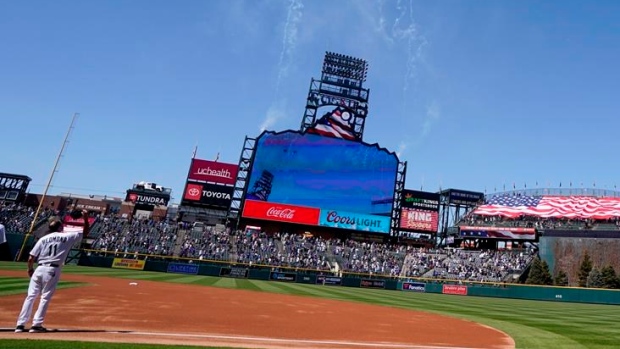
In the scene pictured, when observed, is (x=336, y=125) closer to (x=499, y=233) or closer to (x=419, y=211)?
(x=419, y=211)

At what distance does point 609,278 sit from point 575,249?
7.02 metres

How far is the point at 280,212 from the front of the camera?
52438mm

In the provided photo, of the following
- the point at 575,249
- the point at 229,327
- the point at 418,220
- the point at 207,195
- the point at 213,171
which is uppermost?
the point at 213,171

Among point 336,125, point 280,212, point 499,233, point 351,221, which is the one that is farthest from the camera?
point 336,125

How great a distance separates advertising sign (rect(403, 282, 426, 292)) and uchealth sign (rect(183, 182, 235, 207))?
94.3 ft

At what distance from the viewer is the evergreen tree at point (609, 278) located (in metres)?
38.0

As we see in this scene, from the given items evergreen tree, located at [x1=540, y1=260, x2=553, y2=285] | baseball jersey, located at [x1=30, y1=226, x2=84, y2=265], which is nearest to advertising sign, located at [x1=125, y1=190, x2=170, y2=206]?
evergreen tree, located at [x1=540, y1=260, x2=553, y2=285]

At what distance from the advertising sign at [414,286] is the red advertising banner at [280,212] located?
54.3 feet

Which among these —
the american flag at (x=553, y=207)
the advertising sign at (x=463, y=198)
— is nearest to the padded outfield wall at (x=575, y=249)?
the american flag at (x=553, y=207)

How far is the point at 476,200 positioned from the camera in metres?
65.0

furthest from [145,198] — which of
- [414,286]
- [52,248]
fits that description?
[52,248]

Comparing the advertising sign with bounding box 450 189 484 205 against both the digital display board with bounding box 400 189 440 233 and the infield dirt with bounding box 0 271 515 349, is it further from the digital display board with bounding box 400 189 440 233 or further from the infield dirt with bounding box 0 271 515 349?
the infield dirt with bounding box 0 271 515 349

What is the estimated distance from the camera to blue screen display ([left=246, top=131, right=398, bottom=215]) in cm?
5256

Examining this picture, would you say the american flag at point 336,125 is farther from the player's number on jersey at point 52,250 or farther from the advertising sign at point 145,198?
the player's number on jersey at point 52,250
